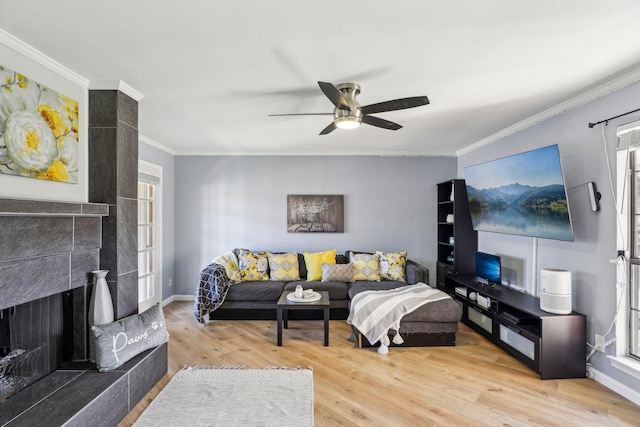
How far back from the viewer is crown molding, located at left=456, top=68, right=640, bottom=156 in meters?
2.26

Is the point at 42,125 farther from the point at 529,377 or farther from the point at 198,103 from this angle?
the point at 529,377

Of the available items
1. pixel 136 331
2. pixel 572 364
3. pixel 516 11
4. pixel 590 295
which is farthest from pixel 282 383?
pixel 516 11

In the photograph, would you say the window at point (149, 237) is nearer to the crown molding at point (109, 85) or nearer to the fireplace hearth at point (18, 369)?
the crown molding at point (109, 85)

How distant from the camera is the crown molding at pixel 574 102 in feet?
7.41

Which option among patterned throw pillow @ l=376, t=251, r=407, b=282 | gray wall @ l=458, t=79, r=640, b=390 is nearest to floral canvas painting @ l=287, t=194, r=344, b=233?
patterned throw pillow @ l=376, t=251, r=407, b=282

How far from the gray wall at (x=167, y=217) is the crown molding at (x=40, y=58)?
210 centimetres

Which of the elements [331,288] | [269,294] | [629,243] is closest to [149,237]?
[269,294]

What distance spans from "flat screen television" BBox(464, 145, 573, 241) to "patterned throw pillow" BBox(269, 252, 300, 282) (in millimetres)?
2536

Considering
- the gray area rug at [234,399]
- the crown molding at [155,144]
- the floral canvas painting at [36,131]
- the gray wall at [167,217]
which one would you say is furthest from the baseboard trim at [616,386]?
the crown molding at [155,144]

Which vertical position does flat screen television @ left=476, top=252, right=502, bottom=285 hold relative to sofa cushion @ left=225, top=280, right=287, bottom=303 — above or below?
above

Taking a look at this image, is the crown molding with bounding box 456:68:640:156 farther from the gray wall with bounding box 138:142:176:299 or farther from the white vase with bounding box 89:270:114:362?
the gray wall with bounding box 138:142:176:299

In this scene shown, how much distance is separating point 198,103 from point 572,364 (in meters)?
3.94

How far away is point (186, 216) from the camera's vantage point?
16.1ft

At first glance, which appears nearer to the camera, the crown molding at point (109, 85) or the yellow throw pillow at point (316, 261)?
the crown molding at point (109, 85)
